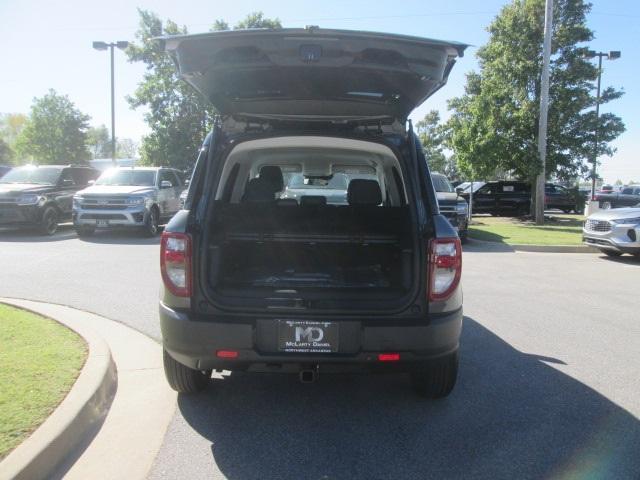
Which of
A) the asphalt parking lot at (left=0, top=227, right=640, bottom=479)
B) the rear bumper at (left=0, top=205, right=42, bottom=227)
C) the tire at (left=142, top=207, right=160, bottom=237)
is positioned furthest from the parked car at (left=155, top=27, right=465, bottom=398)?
the rear bumper at (left=0, top=205, right=42, bottom=227)

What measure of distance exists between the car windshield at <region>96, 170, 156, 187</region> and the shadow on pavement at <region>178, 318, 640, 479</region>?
11.0m

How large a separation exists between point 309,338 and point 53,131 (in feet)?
153

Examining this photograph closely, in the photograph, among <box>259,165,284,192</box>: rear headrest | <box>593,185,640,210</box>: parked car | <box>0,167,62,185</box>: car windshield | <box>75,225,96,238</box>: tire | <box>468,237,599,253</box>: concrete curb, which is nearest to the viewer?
<box>259,165,284,192</box>: rear headrest

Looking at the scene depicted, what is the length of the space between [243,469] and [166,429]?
0.73 meters

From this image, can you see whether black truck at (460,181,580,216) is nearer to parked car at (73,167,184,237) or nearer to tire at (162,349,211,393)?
parked car at (73,167,184,237)

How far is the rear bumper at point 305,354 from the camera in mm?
3104

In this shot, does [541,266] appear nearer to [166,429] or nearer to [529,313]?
[529,313]

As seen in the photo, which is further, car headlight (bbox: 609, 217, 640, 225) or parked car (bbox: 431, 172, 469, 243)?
parked car (bbox: 431, 172, 469, 243)

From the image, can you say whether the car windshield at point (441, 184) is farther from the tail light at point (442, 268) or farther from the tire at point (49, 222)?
the tail light at point (442, 268)

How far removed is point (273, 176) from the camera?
4938 millimetres

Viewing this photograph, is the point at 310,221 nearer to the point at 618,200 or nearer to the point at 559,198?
the point at 559,198

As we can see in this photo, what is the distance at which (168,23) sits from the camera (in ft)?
97.7

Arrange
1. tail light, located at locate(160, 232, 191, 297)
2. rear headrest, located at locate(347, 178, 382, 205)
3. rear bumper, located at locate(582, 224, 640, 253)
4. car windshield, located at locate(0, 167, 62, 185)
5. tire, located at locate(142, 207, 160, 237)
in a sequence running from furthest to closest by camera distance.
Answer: car windshield, located at locate(0, 167, 62, 185) → tire, located at locate(142, 207, 160, 237) → rear bumper, located at locate(582, 224, 640, 253) → rear headrest, located at locate(347, 178, 382, 205) → tail light, located at locate(160, 232, 191, 297)

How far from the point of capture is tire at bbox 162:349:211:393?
3615 mm
